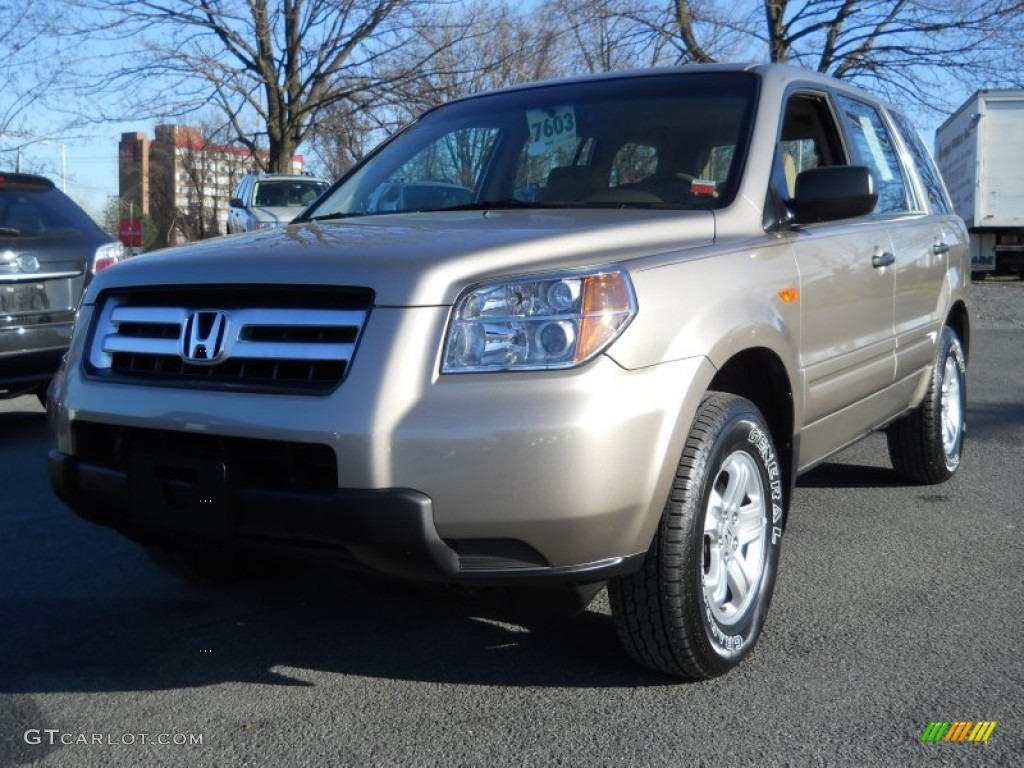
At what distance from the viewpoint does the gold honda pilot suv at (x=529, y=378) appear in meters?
2.60

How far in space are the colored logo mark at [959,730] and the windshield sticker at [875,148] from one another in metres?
2.72

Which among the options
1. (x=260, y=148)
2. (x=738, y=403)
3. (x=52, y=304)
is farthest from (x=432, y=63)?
(x=738, y=403)

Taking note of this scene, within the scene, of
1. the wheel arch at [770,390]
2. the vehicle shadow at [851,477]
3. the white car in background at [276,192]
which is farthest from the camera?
the white car in background at [276,192]

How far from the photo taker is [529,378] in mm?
2613

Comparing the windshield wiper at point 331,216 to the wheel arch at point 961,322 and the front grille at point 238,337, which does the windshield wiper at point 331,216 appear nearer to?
the front grille at point 238,337

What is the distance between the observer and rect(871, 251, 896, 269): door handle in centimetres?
425

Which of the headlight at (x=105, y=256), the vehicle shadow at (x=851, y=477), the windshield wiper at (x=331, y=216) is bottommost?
the vehicle shadow at (x=851, y=477)

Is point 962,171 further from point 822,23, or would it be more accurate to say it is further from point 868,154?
point 868,154

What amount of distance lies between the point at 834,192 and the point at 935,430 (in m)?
2.14

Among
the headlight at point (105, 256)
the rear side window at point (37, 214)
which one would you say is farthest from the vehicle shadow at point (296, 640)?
the rear side window at point (37, 214)

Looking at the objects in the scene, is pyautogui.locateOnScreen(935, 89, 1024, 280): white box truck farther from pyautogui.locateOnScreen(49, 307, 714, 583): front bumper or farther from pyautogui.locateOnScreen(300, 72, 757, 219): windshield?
pyautogui.locateOnScreen(49, 307, 714, 583): front bumper

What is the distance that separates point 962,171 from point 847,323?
70.7 feet

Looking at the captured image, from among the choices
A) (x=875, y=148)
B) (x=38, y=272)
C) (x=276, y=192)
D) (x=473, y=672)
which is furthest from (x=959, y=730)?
(x=276, y=192)

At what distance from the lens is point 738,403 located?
3.15m
